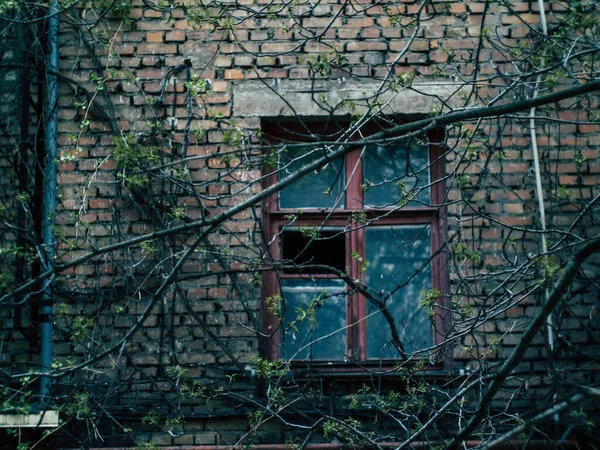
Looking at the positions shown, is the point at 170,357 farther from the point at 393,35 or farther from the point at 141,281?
the point at 393,35

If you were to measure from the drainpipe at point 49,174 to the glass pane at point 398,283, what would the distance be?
6.49 ft

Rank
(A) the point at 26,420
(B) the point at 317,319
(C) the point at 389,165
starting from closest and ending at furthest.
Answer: (A) the point at 26,420
(B) the point at 317,319
(C) the point at 389,165

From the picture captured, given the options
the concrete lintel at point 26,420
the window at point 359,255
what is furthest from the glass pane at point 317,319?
the concrete lintel at point 26,420

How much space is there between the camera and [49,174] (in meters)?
5.40

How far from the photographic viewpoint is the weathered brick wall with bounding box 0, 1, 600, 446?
515cm

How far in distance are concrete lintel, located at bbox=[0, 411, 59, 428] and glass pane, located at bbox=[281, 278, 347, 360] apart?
1.42 metres

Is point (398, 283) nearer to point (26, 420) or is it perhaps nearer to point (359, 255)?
point (359, 255)

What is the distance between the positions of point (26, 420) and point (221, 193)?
70.2 inches

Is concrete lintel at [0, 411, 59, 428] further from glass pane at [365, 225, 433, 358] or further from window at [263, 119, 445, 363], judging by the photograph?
glass pane at [365, 225, 433, 358]

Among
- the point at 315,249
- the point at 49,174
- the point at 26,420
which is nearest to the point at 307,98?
the point at 315,249

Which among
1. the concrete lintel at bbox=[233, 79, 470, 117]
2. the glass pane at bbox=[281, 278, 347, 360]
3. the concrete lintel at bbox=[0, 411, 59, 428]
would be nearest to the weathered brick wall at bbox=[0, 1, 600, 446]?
the concrete lintel at bbox=[233, 79, 470, 117]

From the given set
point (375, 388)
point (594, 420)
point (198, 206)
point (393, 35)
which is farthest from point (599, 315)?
point (198, 206)

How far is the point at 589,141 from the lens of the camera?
5418 millimetres

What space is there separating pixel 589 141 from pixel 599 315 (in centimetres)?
110
